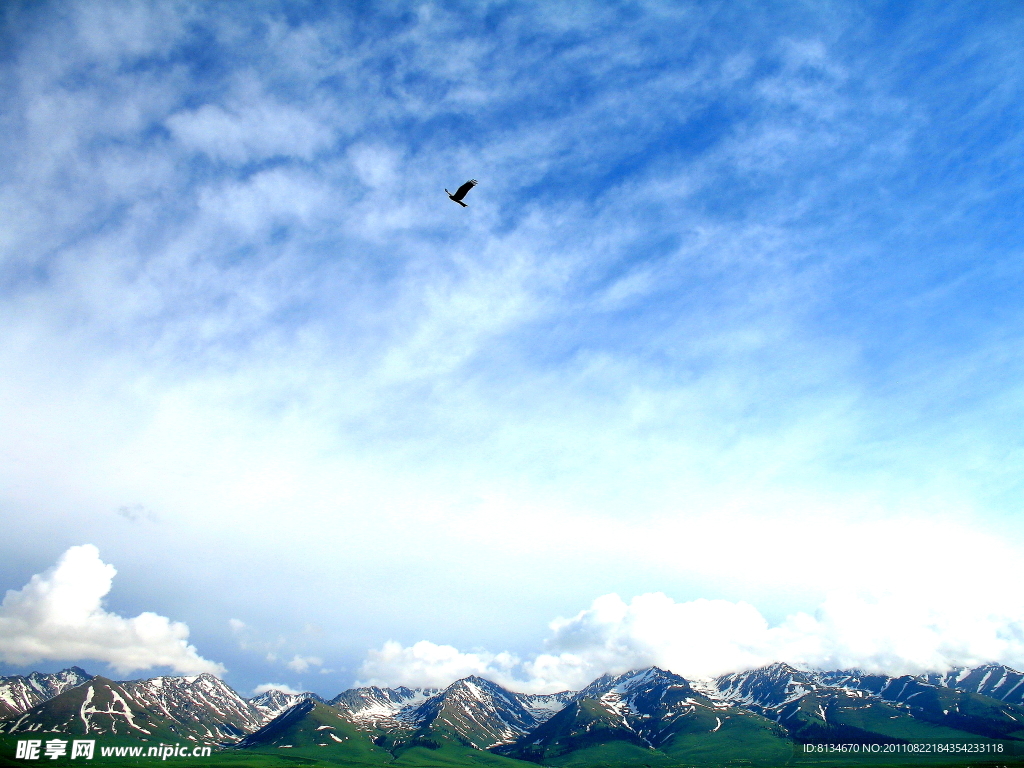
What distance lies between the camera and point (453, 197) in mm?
38344
